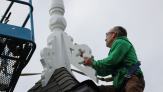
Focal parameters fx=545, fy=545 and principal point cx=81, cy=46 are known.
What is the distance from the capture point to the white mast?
7.75m

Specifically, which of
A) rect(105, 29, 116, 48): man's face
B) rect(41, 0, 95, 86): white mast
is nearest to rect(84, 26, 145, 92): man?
rect(105, 29, 116, 48): man's face

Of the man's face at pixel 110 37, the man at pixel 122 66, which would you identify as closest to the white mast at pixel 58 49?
the man's face at pixel 110 37

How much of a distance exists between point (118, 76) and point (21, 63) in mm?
1468

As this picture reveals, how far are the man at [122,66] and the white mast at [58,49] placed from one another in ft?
2.34

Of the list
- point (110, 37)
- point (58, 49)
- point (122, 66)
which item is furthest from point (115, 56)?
point (58, 49)

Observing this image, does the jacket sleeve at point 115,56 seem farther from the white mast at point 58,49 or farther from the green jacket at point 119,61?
the white mast at point 58,49

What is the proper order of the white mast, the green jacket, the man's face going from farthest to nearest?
the white mast
the man's face
the green jacket

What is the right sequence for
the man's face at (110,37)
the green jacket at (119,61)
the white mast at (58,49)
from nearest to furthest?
1. the green jacket at (119,61)
2. the man's face at (110,37)
3. the white mast at (58,49)

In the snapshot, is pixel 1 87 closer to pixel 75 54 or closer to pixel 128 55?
pixel 75 54

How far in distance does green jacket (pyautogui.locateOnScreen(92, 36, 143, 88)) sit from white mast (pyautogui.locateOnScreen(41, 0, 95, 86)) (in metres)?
0.76

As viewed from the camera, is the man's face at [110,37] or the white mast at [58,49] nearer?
the man's face at [110,37]

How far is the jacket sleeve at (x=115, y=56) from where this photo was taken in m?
6.66

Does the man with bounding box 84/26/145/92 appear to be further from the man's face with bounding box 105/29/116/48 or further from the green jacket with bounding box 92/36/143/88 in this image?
the man's face with bounding box 105/29/116/48

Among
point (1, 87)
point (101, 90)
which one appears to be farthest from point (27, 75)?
point (101, 90)
